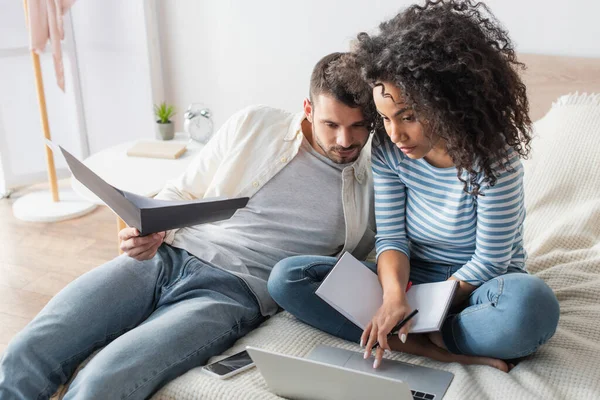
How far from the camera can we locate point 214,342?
51.8 inches

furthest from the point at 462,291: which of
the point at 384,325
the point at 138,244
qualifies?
the point at 138,244

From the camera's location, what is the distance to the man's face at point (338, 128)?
1.41m

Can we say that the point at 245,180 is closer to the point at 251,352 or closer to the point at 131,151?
the point at 251,352

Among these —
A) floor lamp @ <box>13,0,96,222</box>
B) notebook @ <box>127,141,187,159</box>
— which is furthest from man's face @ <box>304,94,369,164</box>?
floor lamp @ <box>13,0,96,222</box>

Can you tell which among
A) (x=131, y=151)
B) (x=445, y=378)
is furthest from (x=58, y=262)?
(x=445, y=378)

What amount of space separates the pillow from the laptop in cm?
50

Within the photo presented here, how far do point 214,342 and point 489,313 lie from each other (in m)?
0.51

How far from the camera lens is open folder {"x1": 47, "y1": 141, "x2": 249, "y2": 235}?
4.07 ft

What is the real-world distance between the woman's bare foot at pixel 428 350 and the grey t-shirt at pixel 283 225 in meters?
0.30

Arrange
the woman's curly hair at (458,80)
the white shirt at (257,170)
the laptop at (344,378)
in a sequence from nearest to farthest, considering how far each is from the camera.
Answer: the laptop at (344,378)
the woman's curly hair at (458,80)
the white shirt at (257,170)

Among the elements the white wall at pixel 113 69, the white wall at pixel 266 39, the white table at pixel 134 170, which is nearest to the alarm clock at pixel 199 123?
the white table at pixel 134 170

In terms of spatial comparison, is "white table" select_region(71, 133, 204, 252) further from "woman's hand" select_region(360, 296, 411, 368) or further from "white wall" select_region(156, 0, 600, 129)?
"woman's hand" select_region(360, 296, 411, 368)

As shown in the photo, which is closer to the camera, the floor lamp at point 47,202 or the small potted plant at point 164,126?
the small potted plant at point 164,126

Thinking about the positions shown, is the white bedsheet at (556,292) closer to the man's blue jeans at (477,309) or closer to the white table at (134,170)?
the man's blue jeans at (477,309)
